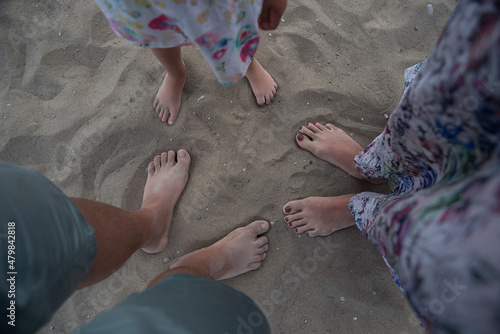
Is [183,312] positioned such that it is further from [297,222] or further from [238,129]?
[238,129]

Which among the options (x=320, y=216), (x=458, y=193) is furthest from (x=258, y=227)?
(x=458, y=193)

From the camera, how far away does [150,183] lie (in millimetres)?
1417

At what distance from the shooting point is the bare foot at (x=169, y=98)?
142 cm

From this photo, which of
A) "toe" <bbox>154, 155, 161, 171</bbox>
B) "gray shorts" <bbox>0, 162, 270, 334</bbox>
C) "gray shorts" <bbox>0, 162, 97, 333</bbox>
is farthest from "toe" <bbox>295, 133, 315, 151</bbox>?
"gray shorts" <bbox>0, 162, 97, 333</bbox>

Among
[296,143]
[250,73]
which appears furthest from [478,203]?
[250,73]

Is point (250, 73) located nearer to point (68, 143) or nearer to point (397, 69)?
point (397, 69)

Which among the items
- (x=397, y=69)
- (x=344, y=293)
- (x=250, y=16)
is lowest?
(x=344, y=293)

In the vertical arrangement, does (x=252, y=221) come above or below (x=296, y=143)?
below

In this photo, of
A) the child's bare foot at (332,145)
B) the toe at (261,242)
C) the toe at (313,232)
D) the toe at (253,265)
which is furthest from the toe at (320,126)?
the toe at (253,265)

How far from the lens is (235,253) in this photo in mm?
1302

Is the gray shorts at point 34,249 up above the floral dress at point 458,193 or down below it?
below

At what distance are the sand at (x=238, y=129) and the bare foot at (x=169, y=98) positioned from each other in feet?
0.15

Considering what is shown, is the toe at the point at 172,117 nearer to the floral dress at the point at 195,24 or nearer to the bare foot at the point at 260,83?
the bare foot at the point at 260,83

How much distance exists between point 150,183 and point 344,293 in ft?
3.36
